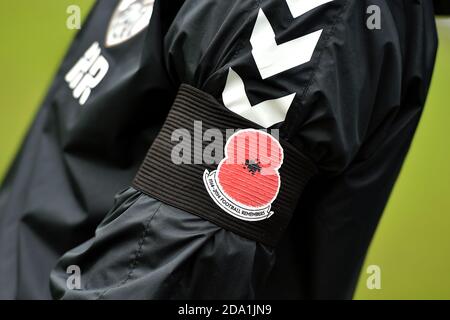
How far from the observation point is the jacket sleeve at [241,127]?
703 mm

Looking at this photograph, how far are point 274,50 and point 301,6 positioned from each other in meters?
0.06

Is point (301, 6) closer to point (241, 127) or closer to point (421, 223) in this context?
point (241, 127)

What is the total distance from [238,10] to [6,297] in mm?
508

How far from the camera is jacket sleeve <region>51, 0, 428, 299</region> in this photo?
703 mm

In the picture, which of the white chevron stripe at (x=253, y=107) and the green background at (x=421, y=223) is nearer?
the white chevron stripe at (x=253, y=107)

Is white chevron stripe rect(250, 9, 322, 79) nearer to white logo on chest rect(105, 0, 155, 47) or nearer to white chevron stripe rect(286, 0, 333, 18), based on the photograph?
white chevron stripe rect(286, 0, 333, 18)

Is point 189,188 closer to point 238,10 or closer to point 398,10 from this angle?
point 238,10

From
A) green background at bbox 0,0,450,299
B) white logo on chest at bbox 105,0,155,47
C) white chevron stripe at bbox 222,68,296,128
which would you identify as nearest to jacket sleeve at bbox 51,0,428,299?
white chevron stripe at bbox 222,68,296,128

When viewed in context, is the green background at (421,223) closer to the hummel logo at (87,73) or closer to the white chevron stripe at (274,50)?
the hummel logo at (87,73)

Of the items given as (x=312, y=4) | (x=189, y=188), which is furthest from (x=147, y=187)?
(x=312, y=4)

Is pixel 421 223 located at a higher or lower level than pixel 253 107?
lower

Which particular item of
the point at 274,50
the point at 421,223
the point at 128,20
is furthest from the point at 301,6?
the point at 421,223

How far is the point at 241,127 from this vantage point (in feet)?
2.35

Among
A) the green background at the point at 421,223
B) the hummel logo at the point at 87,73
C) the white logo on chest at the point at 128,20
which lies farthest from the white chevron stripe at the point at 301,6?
the green background at the point at 421,223
